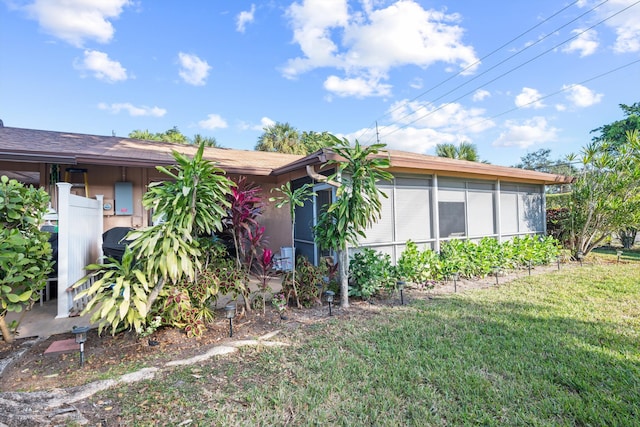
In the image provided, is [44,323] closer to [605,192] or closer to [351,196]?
[351,196]

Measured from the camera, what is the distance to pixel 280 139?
1988 cm

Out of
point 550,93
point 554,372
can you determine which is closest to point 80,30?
point 554,372

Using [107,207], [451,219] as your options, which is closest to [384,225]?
[451,219]

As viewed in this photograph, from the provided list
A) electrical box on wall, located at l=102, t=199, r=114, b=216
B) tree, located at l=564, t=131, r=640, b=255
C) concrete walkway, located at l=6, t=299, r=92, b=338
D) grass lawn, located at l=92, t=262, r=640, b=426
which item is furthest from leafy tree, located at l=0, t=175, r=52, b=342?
tree, located at l=564, t=131, r=640, b=255

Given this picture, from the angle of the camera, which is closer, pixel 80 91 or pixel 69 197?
pixel 69 197

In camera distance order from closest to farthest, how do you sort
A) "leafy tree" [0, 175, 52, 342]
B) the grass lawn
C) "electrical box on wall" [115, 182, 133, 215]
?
the grass lawn, "leafy tree" [0, 175, 52, 342], "electrical box on wall" [115, 182, 133, 215]

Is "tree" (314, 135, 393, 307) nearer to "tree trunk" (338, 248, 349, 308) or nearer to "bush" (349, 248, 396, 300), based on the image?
"tree trunk" (338, 248, 349, 308)

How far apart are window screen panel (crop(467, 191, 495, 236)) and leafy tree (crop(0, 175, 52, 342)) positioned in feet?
25.7

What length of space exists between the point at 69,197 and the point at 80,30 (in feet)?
23.6

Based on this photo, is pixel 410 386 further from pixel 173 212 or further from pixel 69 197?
pixel 69 197

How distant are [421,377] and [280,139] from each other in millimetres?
18757

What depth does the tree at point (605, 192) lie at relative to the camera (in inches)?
307

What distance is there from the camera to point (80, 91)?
38.0 ft

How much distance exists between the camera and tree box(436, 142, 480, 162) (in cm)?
1335
